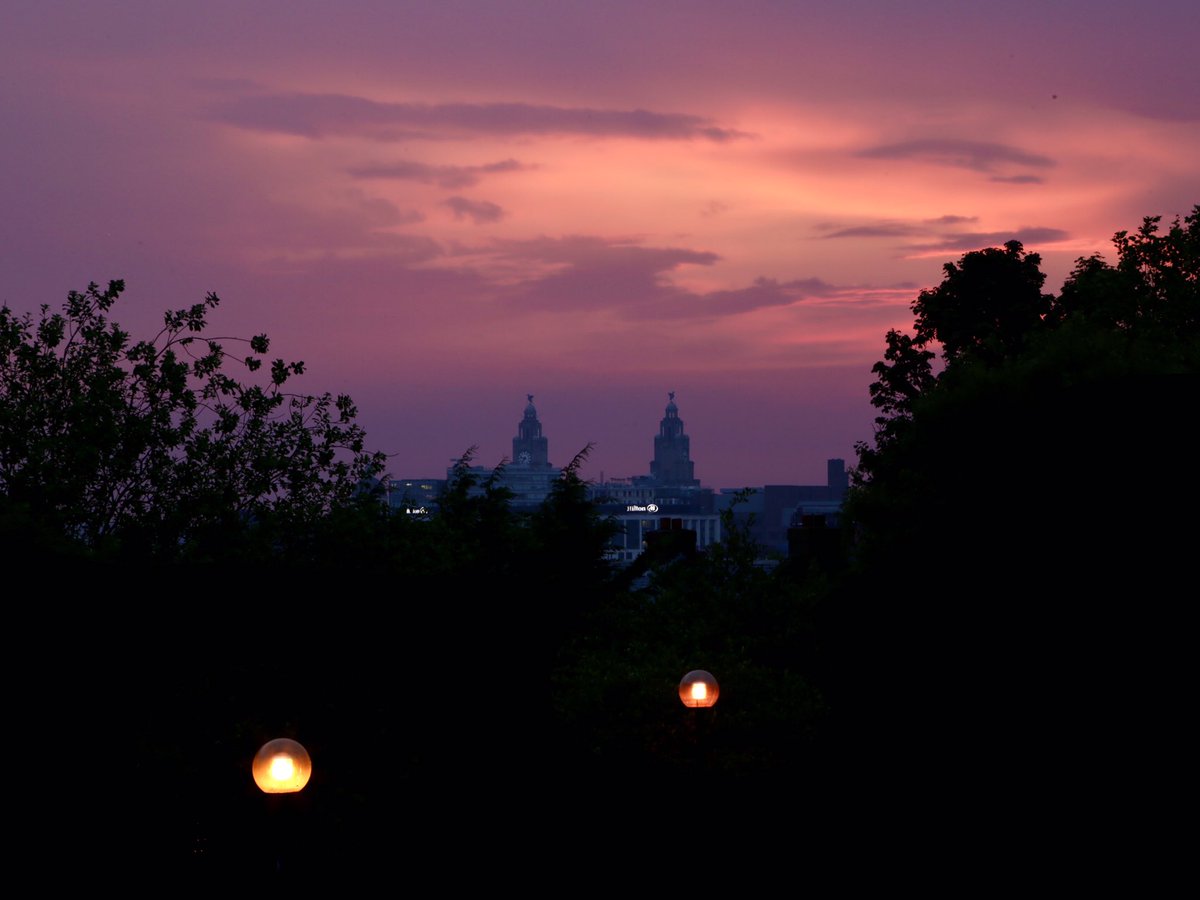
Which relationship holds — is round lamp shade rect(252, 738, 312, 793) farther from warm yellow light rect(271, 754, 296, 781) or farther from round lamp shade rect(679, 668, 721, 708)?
round lamp shade rect(679, 668, 721, 708)

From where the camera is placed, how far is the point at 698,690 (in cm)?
2072

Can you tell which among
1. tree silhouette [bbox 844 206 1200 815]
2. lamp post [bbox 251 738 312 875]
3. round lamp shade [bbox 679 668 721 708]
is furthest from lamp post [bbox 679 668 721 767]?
lamp post [bbox 251 738 312 875]

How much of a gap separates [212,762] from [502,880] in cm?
395

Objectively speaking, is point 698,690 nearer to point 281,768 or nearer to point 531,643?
point 531,643

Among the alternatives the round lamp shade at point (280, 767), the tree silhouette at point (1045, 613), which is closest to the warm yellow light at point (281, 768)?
the round lamp shade at point (280, 767)

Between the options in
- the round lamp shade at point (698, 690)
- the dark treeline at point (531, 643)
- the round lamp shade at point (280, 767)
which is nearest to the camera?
the round lamp shade at point (280, 767)

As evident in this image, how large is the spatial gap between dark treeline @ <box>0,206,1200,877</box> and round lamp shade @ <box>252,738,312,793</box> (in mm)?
275

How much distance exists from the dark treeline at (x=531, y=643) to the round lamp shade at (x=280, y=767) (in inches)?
10.8

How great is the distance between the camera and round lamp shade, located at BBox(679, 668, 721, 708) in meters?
20.7

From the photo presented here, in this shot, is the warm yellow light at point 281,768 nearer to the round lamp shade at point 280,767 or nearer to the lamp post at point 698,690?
→ the round lamp shade at point 280,767

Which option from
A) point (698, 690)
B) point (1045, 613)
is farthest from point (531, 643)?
point (1045, 613)

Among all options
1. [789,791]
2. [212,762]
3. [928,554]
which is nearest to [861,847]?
[789,791]

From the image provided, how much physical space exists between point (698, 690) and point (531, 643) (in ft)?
10.4

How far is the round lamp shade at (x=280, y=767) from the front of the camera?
12.0 metres
